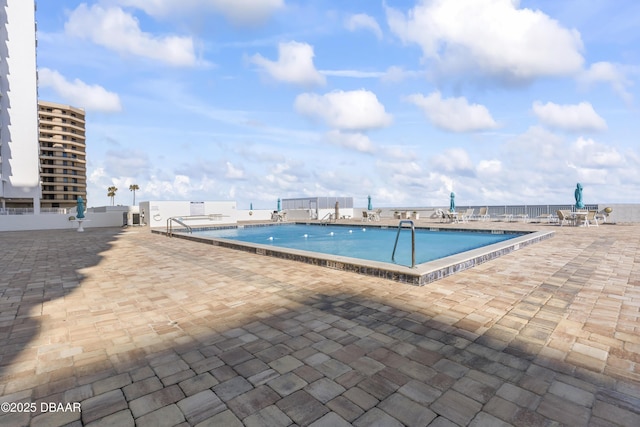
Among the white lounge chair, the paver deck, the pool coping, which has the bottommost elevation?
the paver deck

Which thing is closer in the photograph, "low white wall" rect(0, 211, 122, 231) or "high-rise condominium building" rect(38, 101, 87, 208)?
"low white wall" rect(0, 211, 122, 231)

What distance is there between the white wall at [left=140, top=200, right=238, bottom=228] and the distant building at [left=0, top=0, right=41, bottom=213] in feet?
86.0

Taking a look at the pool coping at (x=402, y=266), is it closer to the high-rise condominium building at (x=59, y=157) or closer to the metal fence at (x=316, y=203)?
the metal fence at (x=316, y=203)

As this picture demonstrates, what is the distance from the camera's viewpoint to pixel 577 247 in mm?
7664

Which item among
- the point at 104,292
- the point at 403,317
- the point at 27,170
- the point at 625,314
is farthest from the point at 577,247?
the point at 27,170

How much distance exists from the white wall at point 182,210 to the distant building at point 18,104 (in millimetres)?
26224

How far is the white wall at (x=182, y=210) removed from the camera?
18.7 metres

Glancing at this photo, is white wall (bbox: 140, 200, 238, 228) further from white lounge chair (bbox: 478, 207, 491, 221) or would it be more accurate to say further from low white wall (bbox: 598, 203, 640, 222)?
low white wall (bbox: 598, 203, 640, 222)

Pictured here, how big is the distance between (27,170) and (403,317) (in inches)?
1886

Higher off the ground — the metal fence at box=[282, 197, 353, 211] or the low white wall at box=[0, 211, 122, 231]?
the metal fence at box=[282, 197, 353, 211]

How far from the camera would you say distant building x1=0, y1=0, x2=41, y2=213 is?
116 ft

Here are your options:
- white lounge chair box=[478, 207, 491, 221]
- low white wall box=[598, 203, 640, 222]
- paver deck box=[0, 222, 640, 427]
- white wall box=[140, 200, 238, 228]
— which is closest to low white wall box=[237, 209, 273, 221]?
white wall box=[140, 200, 238, 228]

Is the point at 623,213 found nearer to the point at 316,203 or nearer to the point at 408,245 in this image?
the point at 408,245

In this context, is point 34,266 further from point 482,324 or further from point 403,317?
point 482,324
